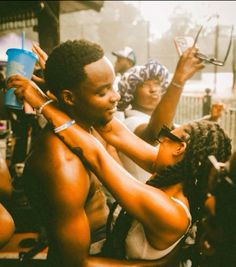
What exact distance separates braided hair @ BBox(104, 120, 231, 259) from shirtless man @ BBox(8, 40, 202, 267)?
0.37 metres

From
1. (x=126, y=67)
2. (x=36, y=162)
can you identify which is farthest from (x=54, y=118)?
(x=126, y=67)

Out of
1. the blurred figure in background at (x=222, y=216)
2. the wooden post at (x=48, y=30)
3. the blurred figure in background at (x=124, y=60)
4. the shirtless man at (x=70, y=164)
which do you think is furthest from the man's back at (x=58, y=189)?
the wooden post at (x=48, y=30)

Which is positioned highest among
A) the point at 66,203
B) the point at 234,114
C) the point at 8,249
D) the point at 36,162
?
the point at 36,162

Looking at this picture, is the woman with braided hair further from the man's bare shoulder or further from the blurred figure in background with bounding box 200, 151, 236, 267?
the blurred figure in background with bounding box 200, 151, 236, 267

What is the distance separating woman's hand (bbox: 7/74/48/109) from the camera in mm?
2264

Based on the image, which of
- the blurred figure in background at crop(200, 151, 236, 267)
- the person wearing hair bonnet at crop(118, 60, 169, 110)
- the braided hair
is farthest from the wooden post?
the blurred figure in background at crop(200, 151, 236, 267)

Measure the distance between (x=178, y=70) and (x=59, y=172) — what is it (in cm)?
148

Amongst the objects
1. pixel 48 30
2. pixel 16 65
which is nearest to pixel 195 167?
pixel 16 65

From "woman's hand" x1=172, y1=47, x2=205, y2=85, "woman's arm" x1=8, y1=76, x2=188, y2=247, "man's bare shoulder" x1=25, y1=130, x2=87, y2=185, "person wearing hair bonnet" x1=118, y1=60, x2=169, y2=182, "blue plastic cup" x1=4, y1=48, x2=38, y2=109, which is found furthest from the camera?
"person wearing hair bonnet" x1=118, y1=60, x2=169, y2=182

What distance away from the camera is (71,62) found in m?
2.15

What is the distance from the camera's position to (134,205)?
1.94 m

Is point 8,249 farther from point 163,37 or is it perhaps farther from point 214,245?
point 163,37

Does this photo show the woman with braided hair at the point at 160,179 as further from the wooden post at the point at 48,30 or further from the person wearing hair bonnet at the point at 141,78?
the wooden post at the point at 48,30

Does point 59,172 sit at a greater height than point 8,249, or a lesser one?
greater
